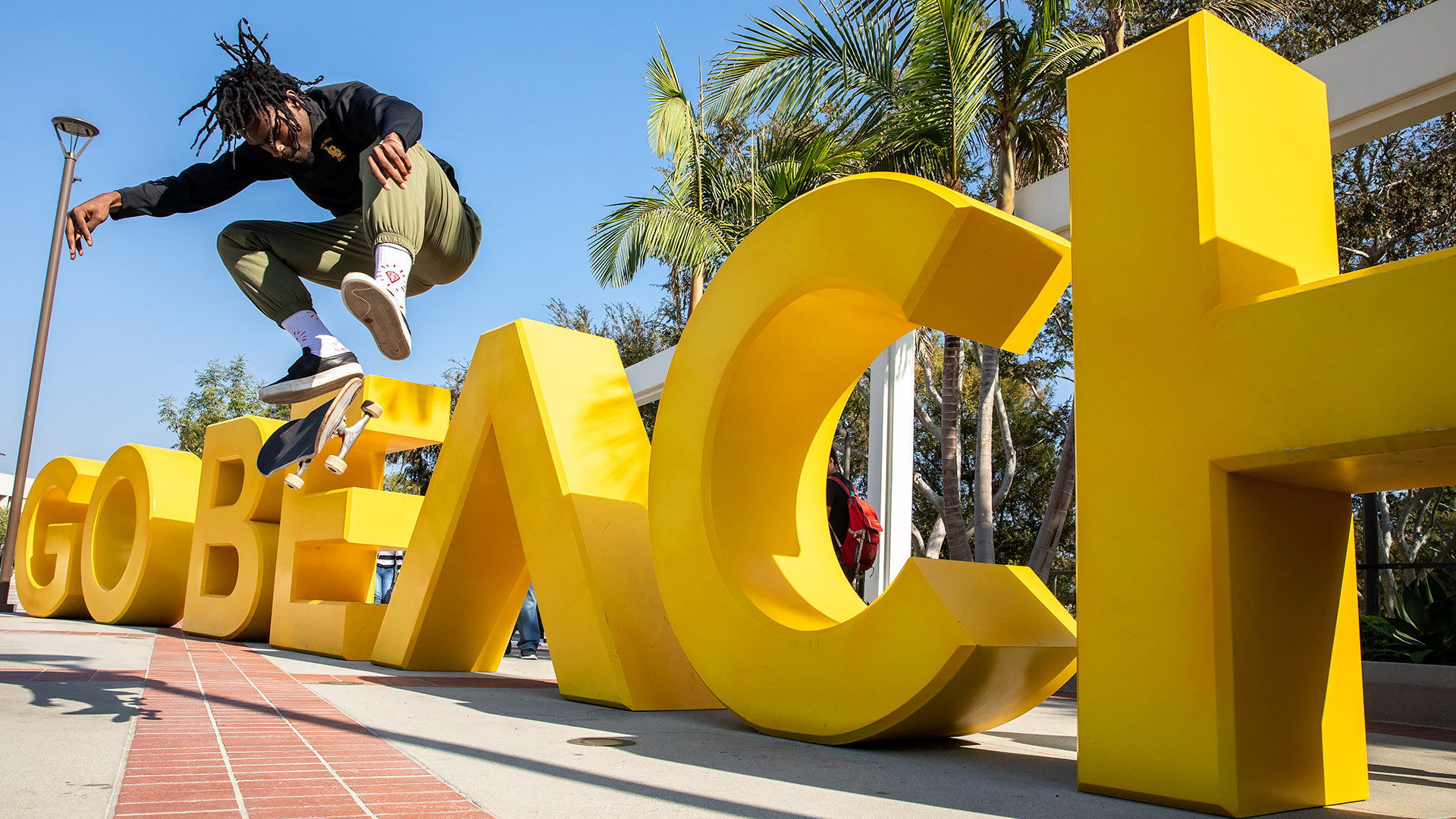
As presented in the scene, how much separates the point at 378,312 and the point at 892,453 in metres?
7.12

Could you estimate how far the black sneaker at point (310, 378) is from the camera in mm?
4855

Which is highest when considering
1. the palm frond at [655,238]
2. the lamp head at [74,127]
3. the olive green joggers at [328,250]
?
the lamp head at [74,127]

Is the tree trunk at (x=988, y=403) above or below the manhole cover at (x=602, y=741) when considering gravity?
above

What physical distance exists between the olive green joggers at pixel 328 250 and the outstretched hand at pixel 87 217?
0.52m

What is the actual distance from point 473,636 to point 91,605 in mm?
7841

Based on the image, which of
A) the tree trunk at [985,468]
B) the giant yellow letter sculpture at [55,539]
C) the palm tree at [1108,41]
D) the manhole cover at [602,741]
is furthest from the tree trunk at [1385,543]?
the giant yellow letter sculpture at [55,539]

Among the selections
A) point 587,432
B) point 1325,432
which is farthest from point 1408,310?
point 587,432

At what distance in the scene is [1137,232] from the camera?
4.11 metres

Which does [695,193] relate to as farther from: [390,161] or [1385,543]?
[1385,543]

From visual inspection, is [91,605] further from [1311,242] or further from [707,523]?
[1311,242]

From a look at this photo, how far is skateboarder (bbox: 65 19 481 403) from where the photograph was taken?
175 inches

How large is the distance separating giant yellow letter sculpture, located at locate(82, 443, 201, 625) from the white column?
28.0ft

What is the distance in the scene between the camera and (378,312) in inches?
176

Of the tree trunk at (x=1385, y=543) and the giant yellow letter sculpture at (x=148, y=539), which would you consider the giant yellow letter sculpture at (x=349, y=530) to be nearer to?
the giant yellow letter sculpture at (x=148, y=539)
